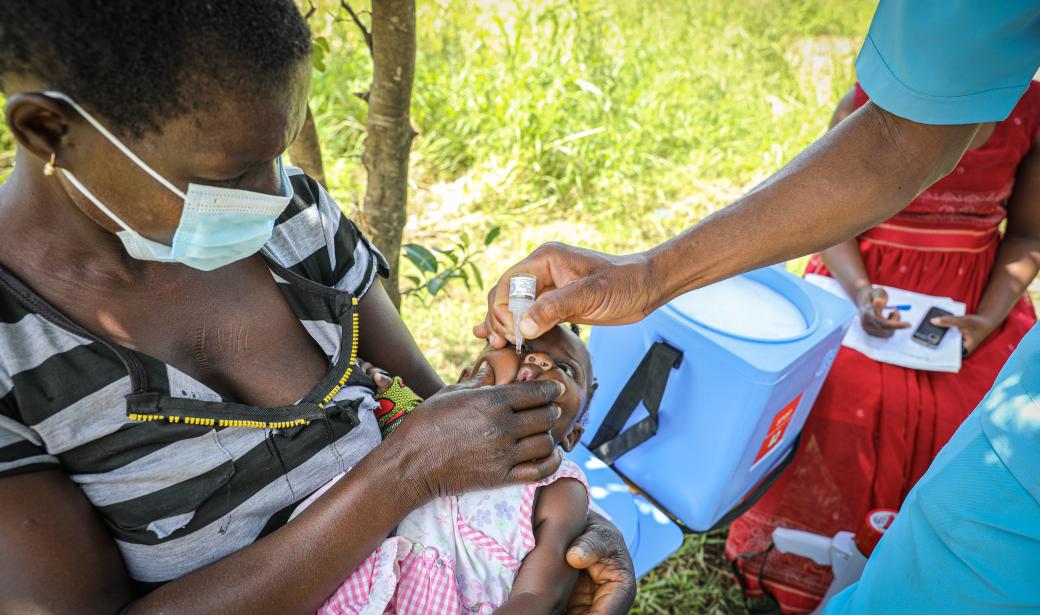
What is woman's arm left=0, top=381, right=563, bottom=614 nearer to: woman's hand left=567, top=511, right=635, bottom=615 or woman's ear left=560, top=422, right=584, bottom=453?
woman's hand left=567, top=511, right=635, bottom=615

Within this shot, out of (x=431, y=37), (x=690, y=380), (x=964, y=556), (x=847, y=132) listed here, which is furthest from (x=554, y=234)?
(x=964, y=556)

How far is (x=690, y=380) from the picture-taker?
235 centimetres

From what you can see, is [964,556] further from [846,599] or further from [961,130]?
[961,130]

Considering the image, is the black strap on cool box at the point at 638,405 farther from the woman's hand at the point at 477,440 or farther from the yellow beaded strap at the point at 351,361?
the yellow beaded strap at the point at 351,361

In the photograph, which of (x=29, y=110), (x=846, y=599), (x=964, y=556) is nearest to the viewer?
(x=29, y=110)

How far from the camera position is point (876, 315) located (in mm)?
2789

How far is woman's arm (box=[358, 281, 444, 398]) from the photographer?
6.47 feet

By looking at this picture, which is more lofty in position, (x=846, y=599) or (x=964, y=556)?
(x=964, y=556)

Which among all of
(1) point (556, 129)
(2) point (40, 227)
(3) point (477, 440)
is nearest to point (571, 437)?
(3) point (477, 440)

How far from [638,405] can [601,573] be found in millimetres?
873

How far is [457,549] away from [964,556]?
1.06 metres

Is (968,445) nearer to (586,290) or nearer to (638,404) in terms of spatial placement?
(586,290)

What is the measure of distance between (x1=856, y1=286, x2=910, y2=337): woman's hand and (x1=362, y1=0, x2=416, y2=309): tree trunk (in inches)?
72.8

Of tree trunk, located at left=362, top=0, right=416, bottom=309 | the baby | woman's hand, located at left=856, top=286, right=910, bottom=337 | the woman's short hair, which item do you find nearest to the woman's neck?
the woman's short hair
